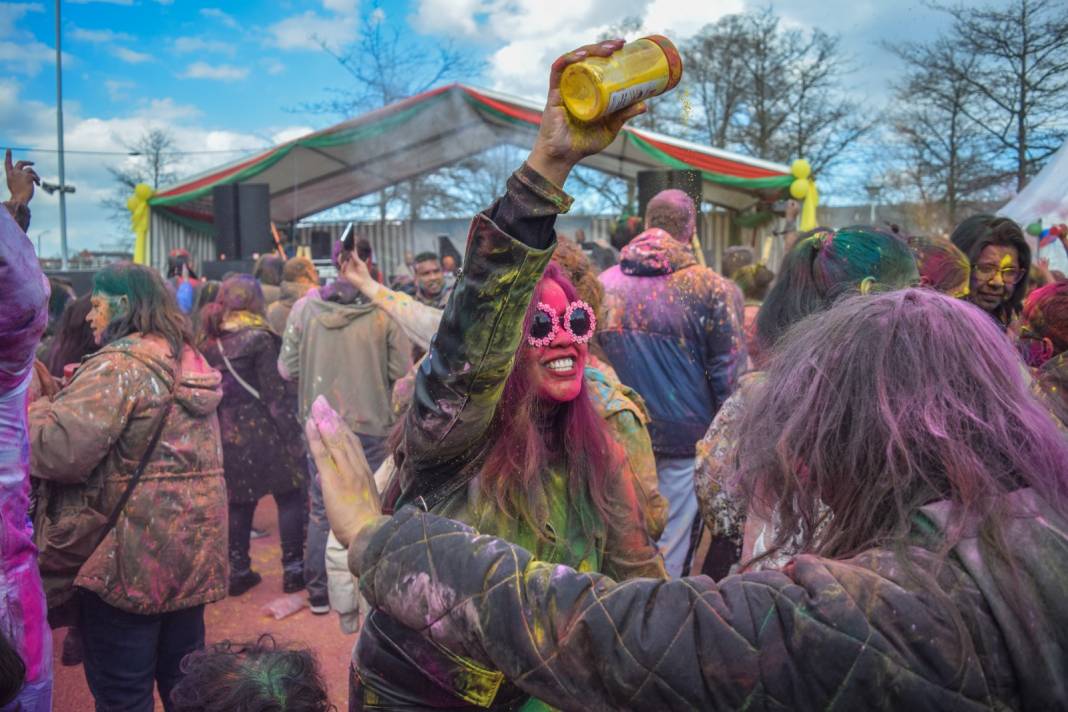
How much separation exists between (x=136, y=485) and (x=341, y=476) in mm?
1923

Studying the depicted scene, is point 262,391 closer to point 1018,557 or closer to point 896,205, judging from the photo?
point 1018,557

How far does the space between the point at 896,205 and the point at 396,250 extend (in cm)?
1323

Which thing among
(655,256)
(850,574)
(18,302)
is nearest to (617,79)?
(850,574)

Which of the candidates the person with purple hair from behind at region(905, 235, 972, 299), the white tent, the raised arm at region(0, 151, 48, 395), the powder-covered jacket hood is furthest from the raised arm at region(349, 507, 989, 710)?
the white tent

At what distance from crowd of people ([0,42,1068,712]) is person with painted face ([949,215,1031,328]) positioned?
13 millimetres

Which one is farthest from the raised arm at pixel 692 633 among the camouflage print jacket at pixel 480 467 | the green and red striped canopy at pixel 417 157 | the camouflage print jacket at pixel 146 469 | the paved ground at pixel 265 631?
the green and red striped canopy at pixel 417 157

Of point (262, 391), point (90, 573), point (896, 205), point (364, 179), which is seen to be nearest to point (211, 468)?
point (90, 573)

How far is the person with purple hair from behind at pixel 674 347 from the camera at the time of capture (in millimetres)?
4117

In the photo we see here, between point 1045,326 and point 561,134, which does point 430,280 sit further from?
point 561,134

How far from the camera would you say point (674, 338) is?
4.12m

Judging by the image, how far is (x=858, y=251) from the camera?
8.25 feet

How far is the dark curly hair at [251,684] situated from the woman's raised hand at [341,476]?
0.94 m

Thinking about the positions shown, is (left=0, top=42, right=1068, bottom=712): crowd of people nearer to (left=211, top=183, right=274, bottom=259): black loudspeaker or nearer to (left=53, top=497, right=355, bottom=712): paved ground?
(left=53, top=497, right=355, bottom=712): paved ground

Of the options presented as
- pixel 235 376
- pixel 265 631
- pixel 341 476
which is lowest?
pixel 265 631
